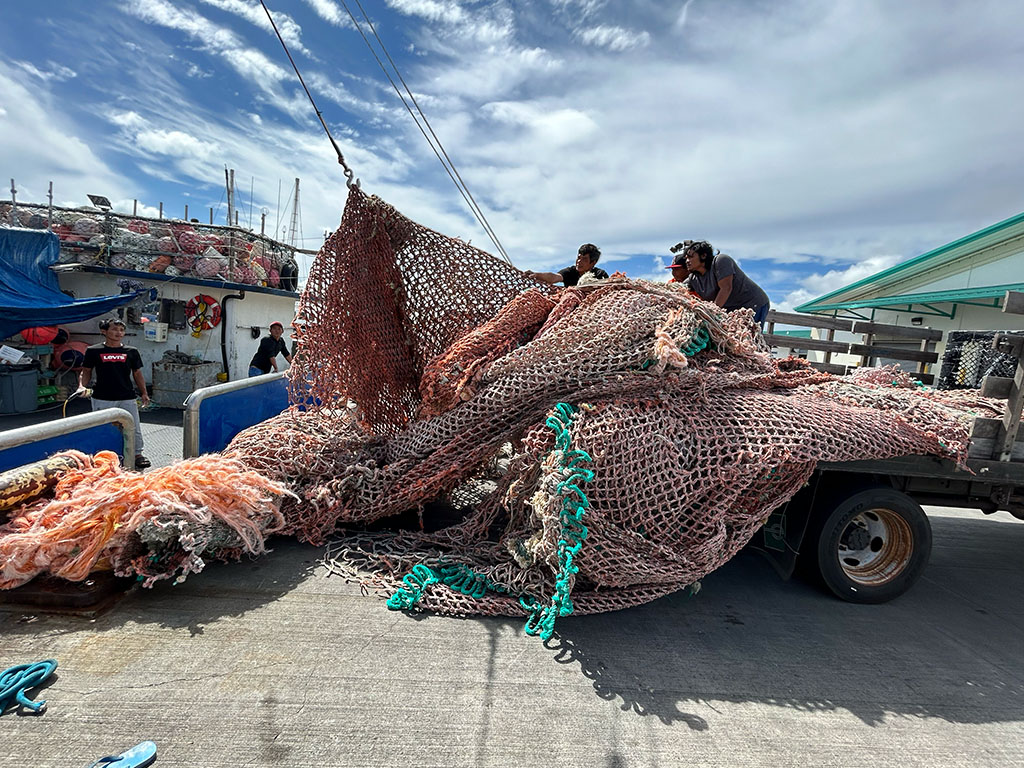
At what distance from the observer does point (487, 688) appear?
2.30 metres

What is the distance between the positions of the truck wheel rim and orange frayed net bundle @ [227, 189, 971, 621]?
59 cm

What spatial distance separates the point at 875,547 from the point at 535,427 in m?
2.54

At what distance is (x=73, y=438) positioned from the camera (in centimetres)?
337

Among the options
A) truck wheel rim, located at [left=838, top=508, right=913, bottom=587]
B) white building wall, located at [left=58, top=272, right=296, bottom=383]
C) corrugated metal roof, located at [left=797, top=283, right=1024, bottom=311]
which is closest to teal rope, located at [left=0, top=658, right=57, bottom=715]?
truck wheel rim, located at [left=838, top=508, right=913, bottom=587]

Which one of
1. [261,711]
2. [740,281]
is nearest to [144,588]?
[261,711]

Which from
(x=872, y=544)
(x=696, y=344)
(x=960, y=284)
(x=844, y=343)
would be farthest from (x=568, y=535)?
(x=960, y=284)

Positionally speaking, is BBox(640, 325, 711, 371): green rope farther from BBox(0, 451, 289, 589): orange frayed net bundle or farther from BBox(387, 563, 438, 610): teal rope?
BBox(0, 451, 289, 589): orange frayed net bundle

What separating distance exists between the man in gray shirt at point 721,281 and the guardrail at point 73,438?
4.95 meters

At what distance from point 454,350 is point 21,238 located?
1098 cm

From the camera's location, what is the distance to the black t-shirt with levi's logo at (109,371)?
5.12 m

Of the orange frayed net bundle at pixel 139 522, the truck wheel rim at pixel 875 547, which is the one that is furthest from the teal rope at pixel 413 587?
the truck wheel rim at pixel 875 547

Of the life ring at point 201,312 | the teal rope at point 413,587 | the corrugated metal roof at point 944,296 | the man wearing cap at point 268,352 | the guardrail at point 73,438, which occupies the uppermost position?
the corrugated metal roof at point 944,296

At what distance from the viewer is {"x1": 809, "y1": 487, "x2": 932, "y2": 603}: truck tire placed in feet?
10.6

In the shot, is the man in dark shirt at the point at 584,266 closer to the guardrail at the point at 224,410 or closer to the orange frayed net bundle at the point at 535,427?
the orange frayed net bundle at the point at 535,427
